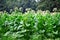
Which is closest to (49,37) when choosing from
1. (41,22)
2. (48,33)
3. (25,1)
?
(48,33)

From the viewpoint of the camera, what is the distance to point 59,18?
12.7ft

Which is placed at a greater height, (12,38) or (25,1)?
(25,1)

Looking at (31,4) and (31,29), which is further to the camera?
(31,4)

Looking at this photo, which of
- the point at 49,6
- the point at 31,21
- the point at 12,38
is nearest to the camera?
the point at 12,38

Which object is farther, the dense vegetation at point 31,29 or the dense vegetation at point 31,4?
the dense vegetation at point 31,4

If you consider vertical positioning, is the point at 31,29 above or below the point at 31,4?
below

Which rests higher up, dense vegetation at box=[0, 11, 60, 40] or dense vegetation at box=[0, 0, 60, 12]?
dense vegetation at box=[0, 0, 60, 12]

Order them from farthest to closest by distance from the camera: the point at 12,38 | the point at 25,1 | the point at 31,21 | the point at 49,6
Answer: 1. the point at 25,1
2. the point at 49,6
3. the point at 31,21
4. the point at 12,38

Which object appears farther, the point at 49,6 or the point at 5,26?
the point at 49,6

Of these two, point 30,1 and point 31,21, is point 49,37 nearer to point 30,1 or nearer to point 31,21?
point 31,21

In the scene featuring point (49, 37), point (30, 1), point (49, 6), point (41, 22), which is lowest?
point (49, 37)

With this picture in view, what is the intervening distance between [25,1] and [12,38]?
109ft

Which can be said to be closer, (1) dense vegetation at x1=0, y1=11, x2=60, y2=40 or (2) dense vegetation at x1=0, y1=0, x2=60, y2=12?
(1) dense vegetation at x1=0, y1=11, x2=60, y2=40

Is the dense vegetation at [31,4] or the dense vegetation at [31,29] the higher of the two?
the dense vegetation at [31,4]
